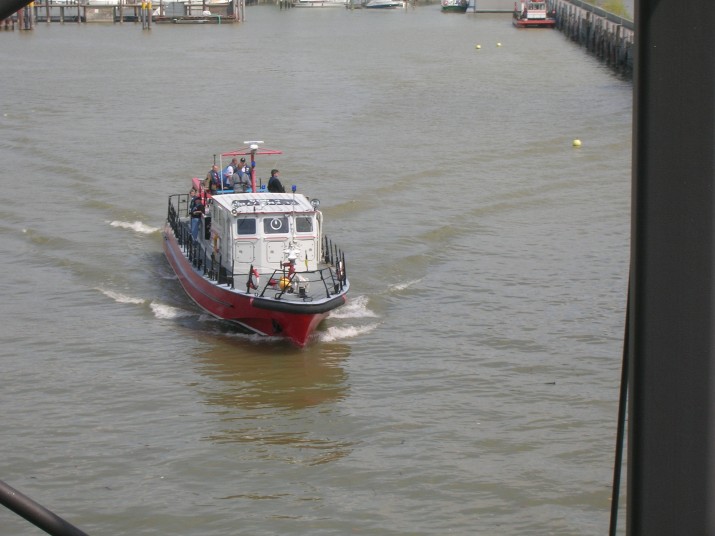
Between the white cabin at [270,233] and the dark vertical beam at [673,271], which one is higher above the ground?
the dark vertical beam at [673,271]

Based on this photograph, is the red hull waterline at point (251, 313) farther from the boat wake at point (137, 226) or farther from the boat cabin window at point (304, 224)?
the boat wake at point (137, 226)

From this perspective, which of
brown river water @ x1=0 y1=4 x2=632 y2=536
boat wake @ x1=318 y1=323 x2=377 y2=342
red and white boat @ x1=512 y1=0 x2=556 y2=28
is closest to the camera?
brown river water @ x1=0 y1=4 x2=632 y2=536

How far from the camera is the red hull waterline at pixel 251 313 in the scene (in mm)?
17109

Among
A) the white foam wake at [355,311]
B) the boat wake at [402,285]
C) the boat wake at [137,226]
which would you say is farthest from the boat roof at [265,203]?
the boat wake at [137,226]

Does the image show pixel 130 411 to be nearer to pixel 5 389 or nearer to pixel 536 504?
pixel 5 389

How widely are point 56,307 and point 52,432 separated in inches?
231

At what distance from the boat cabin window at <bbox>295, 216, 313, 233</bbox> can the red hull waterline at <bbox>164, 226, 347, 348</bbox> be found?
147 cm

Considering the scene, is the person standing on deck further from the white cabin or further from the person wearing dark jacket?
the white cabin

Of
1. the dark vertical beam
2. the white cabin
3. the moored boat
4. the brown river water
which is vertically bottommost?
the brown river water

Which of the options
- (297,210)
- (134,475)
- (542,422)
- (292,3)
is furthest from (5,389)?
(292,3)

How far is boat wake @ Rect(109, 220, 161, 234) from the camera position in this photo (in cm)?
2481

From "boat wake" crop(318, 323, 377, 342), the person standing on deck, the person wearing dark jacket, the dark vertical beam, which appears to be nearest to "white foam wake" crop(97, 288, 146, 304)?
the person standing on deck

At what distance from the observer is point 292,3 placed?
365 ft

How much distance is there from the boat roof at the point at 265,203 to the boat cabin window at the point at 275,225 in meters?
0.15
